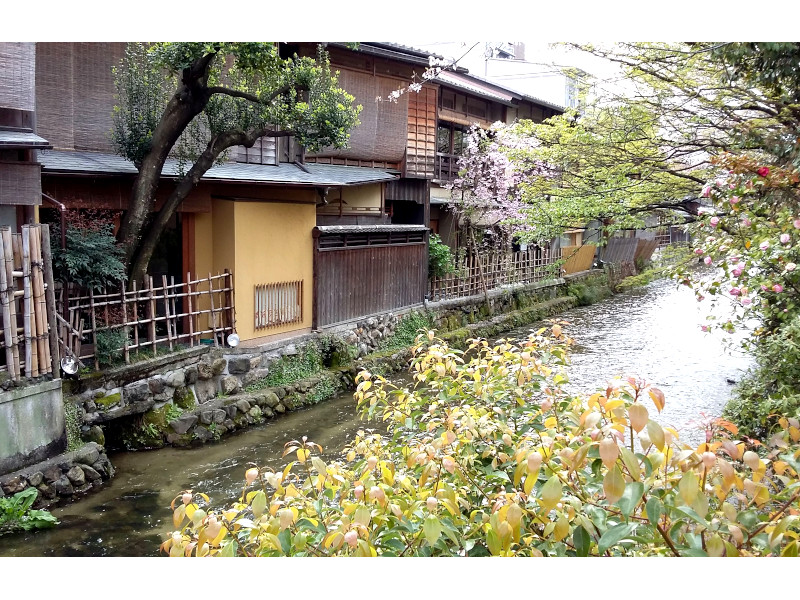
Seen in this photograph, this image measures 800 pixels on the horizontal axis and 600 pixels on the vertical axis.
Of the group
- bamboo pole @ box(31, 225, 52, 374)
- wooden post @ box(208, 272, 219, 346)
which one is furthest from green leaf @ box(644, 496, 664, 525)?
wooden post @ box(208, 272, 219, 346)

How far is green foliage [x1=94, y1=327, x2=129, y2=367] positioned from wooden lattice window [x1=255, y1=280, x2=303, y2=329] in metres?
2.72

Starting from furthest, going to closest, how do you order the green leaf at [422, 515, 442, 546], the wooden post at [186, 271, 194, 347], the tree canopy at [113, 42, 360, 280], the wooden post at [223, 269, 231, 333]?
1. the wooden post at [223, 269, 231, 333]
2. the wooden post at [186, 271, 194, 347]
3. the tree canopy at [113, 42, 360, 280]
4. the green leaf at [422, 515, 442, 546]

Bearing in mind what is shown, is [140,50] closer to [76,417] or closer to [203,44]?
[203,44]

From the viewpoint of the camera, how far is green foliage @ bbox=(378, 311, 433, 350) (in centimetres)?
1346

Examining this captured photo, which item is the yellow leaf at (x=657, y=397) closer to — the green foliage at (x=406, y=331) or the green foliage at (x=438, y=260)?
the green foliage at (x=406, y=331)

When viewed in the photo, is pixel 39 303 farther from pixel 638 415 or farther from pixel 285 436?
pixel 638 415

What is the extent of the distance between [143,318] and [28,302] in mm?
2499

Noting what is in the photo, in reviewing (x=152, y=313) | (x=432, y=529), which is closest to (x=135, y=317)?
(x=152, y=313)

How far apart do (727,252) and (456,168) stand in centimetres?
1331

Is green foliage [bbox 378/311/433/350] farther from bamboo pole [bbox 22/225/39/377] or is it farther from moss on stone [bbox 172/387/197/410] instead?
bamboo pole [bbox 22/225/39/377]

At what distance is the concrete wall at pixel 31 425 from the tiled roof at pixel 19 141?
7.72ft

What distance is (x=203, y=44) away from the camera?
7.78m

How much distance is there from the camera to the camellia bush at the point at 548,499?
2.16m

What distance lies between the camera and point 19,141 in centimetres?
652
